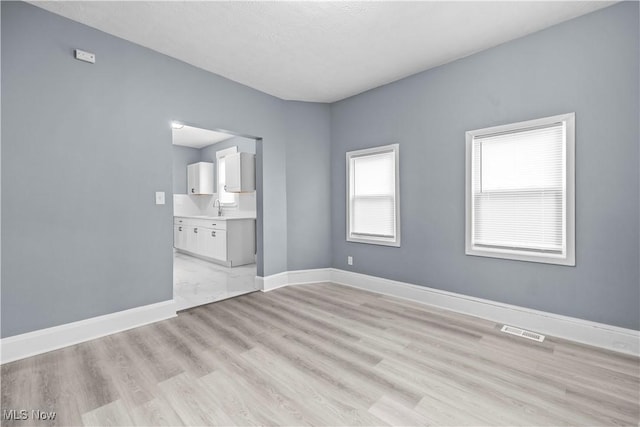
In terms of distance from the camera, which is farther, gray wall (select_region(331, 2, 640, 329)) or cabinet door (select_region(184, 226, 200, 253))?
cabinet door (select_region(184, 226, 200, 253))

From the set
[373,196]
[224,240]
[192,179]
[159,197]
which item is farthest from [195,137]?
[373,196]

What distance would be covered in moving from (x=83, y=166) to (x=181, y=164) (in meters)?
5.58

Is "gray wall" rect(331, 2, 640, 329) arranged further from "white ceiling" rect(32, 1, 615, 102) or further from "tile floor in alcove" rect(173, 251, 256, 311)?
"tile floor in alcove" rect(173, 251, 256, 311)

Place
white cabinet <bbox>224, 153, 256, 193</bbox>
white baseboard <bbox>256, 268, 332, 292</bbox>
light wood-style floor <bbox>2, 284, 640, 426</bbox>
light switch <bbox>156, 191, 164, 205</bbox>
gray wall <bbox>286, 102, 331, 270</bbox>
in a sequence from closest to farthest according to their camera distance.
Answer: light wood-style floor <bbox>2, 284, 640, 426</bbox> → light switch <bbox>156, 191, 164, 205</bbox> → white baseboard <bbox>256, 268, 332, 292</bbox> → gray wall <bbox>286, 102, 331, 270</bbox> → white cabinet <bbox>224, 153, 256, 193</bbox>

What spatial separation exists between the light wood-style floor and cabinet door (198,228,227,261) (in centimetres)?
279

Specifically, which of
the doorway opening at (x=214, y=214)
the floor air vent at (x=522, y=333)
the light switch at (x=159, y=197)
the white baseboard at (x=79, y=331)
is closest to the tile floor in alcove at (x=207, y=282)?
the doorway opening at (x=214, y=214)

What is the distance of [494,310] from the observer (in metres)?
2.96

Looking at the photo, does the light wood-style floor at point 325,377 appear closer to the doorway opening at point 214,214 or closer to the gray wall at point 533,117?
the gray wall at point 533,117

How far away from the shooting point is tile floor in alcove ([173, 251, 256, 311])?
3789 millimetres

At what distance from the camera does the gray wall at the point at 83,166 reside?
226 centimetres

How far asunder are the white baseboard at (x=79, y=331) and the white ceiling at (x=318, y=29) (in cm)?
250

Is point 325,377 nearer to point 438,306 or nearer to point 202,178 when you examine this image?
point 438,306

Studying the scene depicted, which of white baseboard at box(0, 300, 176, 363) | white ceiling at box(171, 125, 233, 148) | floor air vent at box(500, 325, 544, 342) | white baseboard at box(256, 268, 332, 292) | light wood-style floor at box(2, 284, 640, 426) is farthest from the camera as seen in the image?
white ceiling at box(171, 125, 233, 148)

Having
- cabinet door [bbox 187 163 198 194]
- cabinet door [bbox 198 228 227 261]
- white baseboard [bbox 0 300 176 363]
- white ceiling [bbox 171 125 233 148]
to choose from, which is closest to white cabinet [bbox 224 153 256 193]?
cabinet door [bbox 198 228 227 261]
